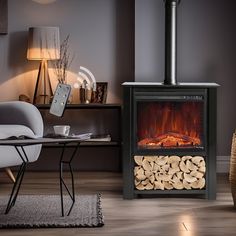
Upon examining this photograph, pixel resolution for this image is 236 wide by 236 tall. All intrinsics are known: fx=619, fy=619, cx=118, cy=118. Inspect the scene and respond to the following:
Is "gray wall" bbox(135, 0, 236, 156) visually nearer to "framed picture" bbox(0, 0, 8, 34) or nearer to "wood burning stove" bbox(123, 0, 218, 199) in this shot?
"wood burning stove" bbox(123, 0, 218, 199)

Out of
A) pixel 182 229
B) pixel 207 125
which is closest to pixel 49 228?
pixel 182 229

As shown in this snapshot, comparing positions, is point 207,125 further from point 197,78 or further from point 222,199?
point 197,78

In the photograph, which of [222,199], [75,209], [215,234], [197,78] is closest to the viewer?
[215,234]

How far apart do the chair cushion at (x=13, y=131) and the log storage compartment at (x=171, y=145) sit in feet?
2.50

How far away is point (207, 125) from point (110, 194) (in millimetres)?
839

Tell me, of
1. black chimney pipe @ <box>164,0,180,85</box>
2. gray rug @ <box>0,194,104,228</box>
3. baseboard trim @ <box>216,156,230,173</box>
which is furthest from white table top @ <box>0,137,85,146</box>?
baseboard trim @ <box>216,156,230,173</box>

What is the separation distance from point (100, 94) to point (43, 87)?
517mm

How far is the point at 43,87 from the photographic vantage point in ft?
18.3

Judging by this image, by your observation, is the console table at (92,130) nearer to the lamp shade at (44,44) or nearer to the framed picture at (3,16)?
the lamp shade at (44,44)

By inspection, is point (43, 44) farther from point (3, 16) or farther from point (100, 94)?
point (100, 94)

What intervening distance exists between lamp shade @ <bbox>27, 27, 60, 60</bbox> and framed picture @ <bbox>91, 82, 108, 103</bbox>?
47 cm

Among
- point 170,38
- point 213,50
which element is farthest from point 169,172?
point 213,50

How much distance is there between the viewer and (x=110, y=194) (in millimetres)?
4383

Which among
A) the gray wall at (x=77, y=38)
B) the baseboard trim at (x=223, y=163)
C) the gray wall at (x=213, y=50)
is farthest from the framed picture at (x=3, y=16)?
the baseboard trim at (x=223, y=163)
